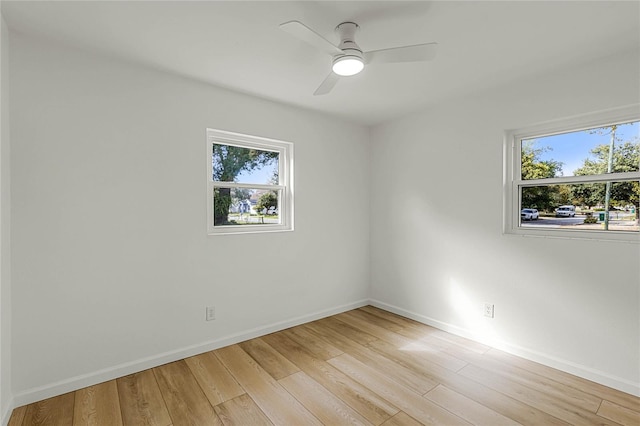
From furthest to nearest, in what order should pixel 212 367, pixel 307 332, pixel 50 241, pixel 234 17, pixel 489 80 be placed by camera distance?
pixel 307 332 < pixel 489 80 < pixel 212 367 < pixel 50 241 < pixel 234 17

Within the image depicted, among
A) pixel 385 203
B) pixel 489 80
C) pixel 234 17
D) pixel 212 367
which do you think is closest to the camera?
pixel 234 17

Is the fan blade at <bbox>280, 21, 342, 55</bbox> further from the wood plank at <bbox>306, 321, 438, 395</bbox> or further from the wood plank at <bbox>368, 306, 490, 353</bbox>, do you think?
the wood plank at <bbox>368, 306, 490, 353</bbox>

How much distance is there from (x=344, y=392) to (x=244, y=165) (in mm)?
2160

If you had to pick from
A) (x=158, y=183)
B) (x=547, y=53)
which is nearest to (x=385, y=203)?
(x=547, y=53)

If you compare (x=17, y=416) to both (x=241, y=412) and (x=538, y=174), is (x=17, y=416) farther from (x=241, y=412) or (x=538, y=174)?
(x=538, y=174)

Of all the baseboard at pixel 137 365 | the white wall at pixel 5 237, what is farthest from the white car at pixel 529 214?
the white wall at pixel 5 237

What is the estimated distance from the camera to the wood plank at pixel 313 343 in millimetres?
2652

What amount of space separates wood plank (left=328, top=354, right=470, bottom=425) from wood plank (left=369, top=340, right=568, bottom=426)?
0.28 meters

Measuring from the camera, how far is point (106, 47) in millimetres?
2061

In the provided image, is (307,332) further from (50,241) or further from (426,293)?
(50,241)

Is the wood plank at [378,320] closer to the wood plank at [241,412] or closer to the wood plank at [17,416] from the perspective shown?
the wood plank at [241,412]

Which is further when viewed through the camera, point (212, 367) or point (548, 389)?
point (212, 367)

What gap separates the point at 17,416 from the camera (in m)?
1.83

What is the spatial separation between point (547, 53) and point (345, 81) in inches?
57.2
